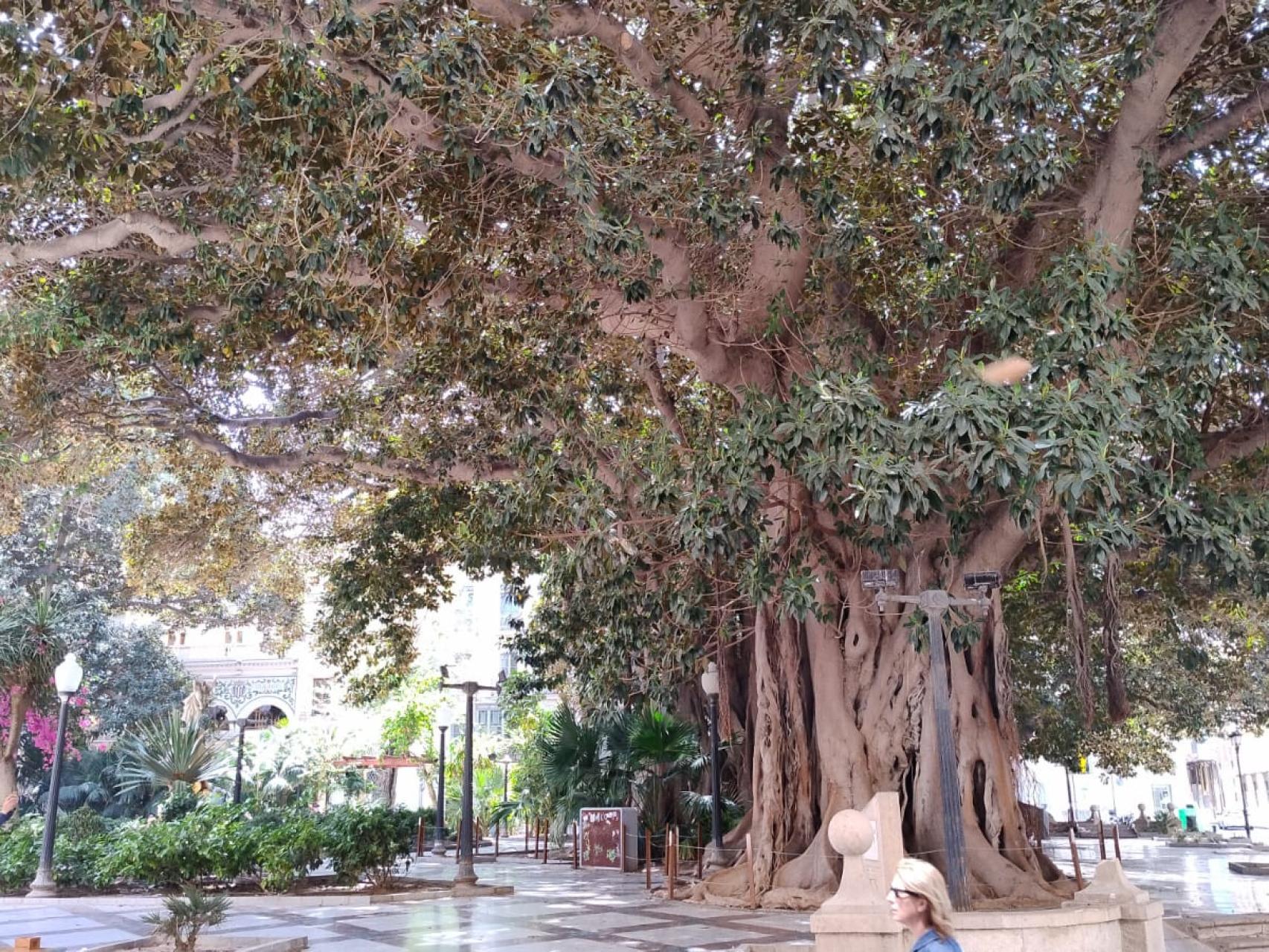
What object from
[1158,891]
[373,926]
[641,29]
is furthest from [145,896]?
[1158,891]

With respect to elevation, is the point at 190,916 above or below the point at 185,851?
above

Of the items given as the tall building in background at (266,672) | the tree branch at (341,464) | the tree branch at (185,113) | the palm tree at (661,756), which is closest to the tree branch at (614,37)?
the tree branch at (185,113)

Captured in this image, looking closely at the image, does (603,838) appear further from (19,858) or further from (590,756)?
(19,858)

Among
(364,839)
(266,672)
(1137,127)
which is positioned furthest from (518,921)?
(266,672)

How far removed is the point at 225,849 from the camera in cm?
1197

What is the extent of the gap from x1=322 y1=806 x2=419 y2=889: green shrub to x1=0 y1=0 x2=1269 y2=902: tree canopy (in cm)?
367

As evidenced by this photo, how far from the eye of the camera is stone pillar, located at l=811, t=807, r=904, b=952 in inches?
213

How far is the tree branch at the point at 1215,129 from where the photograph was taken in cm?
872

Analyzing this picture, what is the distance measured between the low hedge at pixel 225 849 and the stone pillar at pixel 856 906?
851 cm

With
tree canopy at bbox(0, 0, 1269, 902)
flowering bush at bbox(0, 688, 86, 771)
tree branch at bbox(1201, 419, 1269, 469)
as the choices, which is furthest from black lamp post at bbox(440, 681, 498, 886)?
flowering bush at bbox(0, 688, 86, 771)

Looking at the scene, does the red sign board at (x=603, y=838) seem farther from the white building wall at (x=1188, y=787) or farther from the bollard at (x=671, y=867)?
the white building wall at (x=1188, y=787)

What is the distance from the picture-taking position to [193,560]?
16.4 meters

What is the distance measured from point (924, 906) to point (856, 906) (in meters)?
2.72

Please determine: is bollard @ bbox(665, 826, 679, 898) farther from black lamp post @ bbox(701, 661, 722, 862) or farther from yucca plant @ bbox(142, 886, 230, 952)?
yucca plant @ bbox(142, 886, 230, 952)
